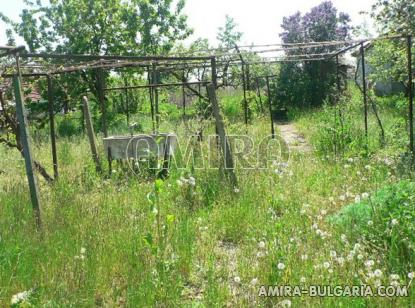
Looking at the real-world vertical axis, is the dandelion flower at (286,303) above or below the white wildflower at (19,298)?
below

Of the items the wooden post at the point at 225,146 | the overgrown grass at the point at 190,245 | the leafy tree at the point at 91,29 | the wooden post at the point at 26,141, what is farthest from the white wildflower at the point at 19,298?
the leafy tree at the point at 91,29

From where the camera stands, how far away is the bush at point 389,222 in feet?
10.3

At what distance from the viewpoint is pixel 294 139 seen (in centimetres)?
1220

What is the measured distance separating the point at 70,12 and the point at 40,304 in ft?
53.9

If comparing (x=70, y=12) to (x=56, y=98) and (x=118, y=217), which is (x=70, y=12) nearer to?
(x=56, y=98)

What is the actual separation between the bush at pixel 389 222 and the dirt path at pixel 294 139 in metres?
5.64

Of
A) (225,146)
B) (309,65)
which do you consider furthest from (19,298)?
(309,65)

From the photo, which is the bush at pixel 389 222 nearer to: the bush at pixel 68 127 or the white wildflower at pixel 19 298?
the white wildflower at pixel 19 298

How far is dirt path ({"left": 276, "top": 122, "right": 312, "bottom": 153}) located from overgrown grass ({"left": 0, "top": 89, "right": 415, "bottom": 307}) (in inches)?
162

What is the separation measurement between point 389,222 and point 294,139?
8.97 meters

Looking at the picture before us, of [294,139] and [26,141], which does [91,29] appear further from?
[26,141]

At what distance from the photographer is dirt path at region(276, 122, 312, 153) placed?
33.7 ft

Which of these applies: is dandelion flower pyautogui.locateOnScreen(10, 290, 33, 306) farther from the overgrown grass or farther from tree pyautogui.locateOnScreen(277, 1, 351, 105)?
tree pyautogui.locateOnScreen(277, 1, 351, 105)

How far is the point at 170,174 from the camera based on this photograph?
6.41m
